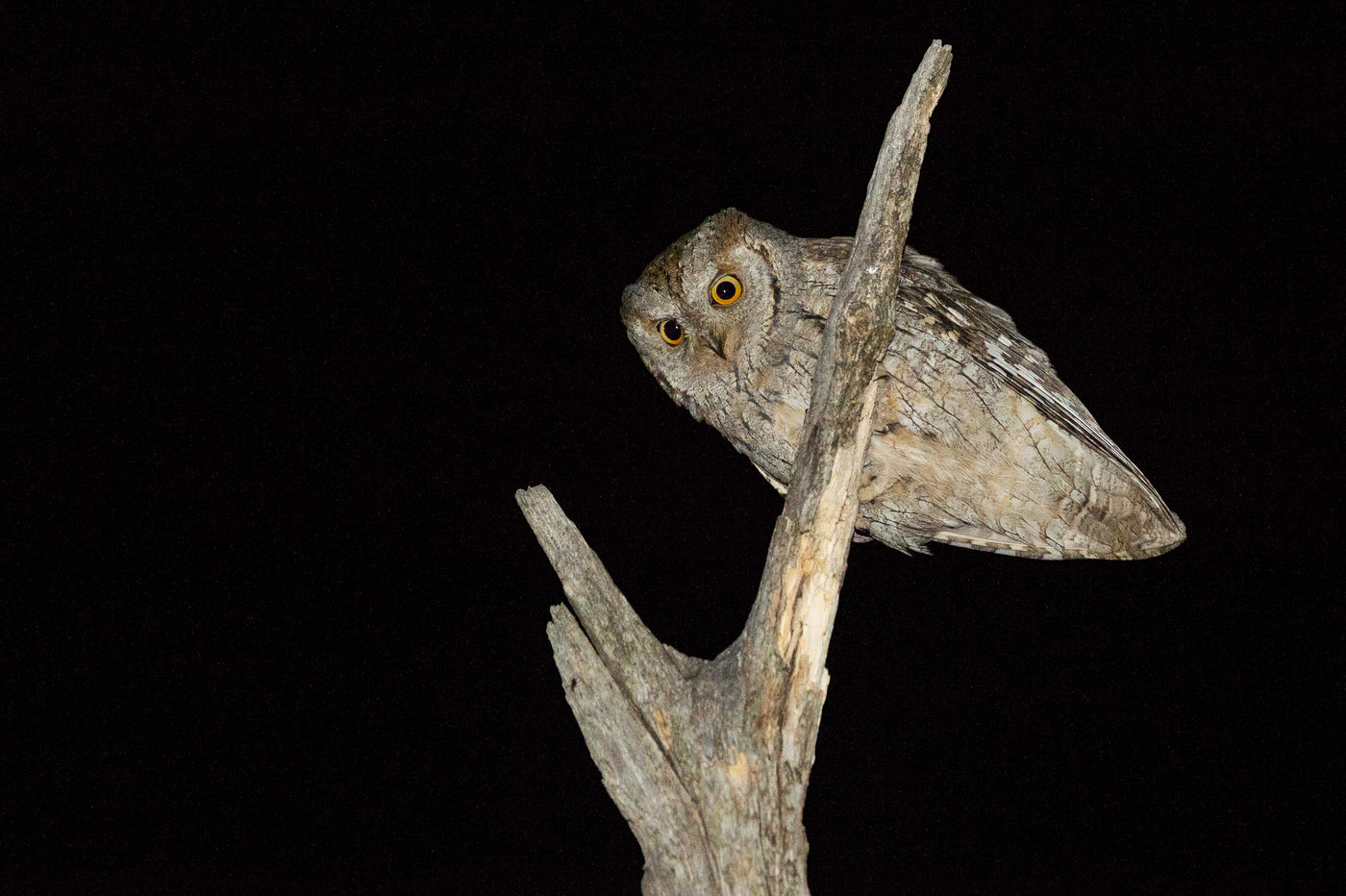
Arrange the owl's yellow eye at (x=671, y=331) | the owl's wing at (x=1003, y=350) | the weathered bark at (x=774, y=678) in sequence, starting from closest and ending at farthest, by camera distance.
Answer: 1. the weathered bark at (x=774, y=678)
2. the owl's wing at (x=1003, y=350)
3. the owl's yellow eye at (x=671, y=331)

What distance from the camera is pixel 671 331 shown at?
234cm

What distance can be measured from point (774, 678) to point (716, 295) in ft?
2.85

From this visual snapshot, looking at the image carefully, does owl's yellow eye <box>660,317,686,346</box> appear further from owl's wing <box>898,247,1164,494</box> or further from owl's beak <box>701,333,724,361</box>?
owl's wing <box>898,247,1164,494</box>

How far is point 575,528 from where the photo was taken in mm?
2203

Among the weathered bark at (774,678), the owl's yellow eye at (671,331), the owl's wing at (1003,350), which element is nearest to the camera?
the weathered bark at (774,678)

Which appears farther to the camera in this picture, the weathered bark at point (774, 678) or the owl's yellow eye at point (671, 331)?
the owl's yellow eye at point (671, 331)

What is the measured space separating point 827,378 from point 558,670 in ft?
2.82

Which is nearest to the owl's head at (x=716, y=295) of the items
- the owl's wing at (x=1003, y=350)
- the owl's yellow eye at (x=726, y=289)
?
the owl's yellow eye at (x=726, y=289)

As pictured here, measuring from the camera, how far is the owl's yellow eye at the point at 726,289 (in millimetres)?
2250

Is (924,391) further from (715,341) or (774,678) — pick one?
(774,678)

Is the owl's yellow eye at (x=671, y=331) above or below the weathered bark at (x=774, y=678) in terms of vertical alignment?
above

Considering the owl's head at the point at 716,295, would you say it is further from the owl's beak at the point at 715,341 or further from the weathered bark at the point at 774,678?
the weathered bark at the point at 774,678

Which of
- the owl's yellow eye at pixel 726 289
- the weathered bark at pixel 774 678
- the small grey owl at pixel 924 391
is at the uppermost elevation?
the owl's yellow eye at pixel 726 289

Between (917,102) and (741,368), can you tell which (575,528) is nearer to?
(741,368)
